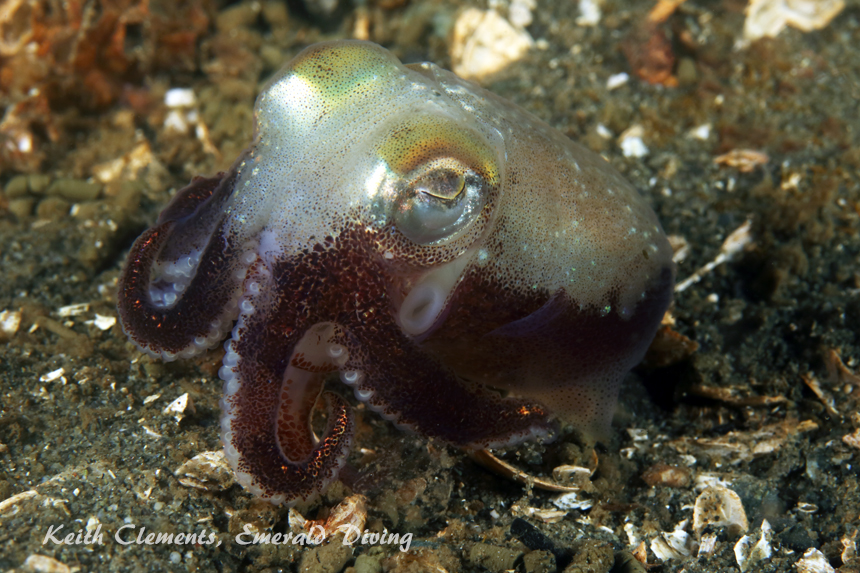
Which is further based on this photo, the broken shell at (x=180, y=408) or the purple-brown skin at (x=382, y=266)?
the broken shell at (x=180, y=408)

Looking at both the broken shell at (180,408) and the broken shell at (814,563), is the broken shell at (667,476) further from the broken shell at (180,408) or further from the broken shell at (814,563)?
the broken shell at (180,408)

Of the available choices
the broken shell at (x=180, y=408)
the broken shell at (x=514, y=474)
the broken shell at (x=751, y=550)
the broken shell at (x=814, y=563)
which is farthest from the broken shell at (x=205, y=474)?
the broken shell at (x=814, y=563)

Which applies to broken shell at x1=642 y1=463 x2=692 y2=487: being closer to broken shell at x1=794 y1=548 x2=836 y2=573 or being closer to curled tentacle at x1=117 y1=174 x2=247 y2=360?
broken shell at x1=794 y1=548 x2=836 y2=573

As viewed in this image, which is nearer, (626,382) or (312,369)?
(312,369)

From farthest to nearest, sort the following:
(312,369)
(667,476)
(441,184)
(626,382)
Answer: (626,382) < (667,476) < (312,369) < (441,184)

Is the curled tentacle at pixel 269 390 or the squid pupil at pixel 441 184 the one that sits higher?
the squid pupil at pixel 441 184

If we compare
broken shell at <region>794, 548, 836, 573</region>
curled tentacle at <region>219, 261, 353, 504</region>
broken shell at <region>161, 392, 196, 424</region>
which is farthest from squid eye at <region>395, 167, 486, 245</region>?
broken shell at <region>794, 548, 836, 573</region>

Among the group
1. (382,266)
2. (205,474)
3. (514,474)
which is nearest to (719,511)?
(514,474)

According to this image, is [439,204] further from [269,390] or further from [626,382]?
[626,382]

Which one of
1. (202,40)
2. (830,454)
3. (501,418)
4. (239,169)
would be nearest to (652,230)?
(501,418)
